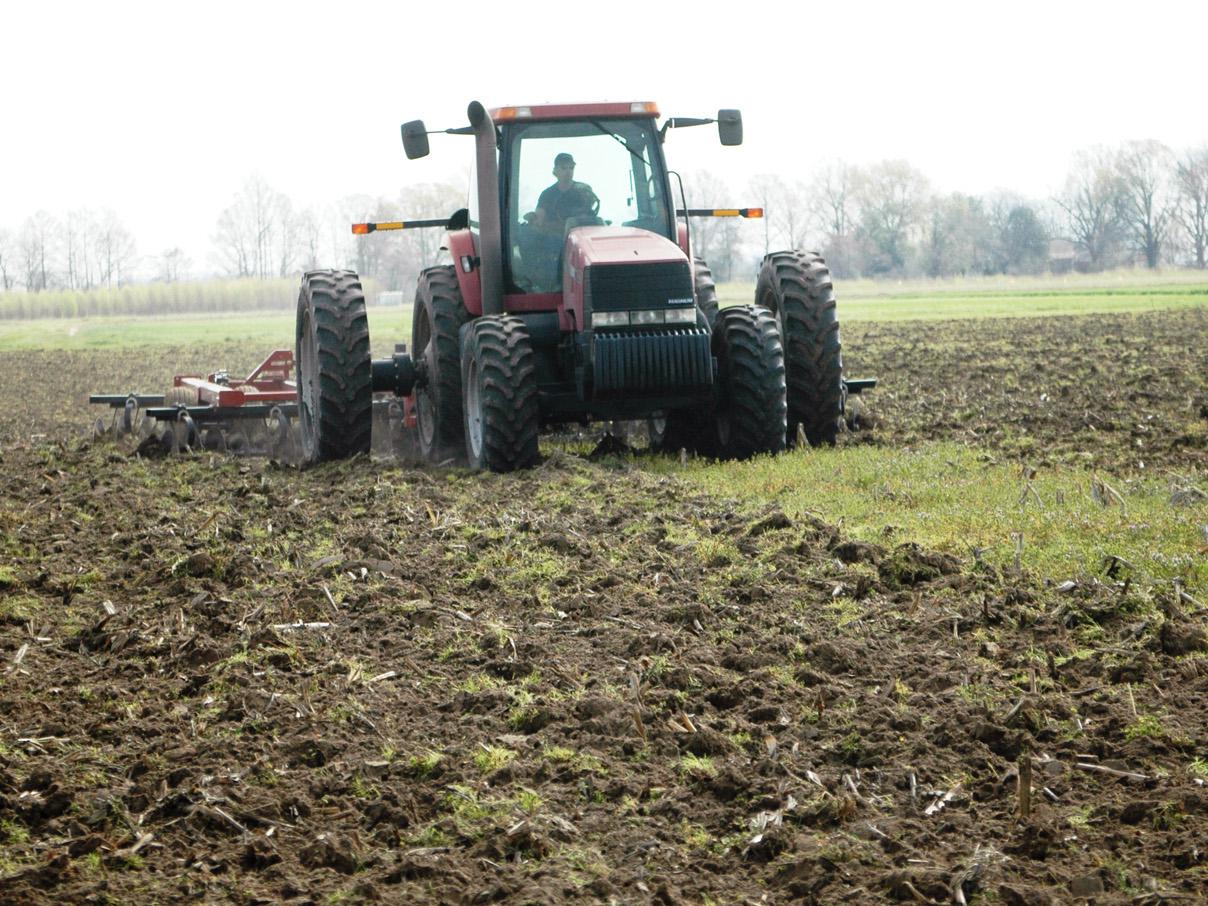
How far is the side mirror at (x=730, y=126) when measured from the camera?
1077 centimetres

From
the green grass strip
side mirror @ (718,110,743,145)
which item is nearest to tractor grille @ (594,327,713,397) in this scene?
the green grass strip

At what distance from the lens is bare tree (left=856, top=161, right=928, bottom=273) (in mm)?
91375

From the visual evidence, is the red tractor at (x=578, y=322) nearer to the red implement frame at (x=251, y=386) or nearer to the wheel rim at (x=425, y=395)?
the wheel rim at (x=425, y=395)

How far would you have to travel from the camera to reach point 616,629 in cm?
598

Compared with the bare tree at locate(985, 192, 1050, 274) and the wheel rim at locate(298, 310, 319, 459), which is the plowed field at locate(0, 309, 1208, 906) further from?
the bare tree at locate(985, 192, 1050, 274)

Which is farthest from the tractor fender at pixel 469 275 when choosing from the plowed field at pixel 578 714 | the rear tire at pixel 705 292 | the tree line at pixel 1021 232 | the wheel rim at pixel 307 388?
the tree line at pixel 1021 232

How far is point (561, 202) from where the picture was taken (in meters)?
11.0

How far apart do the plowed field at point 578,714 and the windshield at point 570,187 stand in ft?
8.53

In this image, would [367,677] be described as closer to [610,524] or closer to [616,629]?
[616,629]

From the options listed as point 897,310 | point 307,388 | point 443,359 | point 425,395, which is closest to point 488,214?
point 443,359

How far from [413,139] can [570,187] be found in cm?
121

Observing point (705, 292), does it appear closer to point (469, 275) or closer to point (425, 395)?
point (469, 275)

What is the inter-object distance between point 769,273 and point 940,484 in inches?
119

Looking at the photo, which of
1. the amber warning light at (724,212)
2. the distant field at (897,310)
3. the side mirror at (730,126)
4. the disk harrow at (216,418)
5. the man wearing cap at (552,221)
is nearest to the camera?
the side mirror at (730,126)
